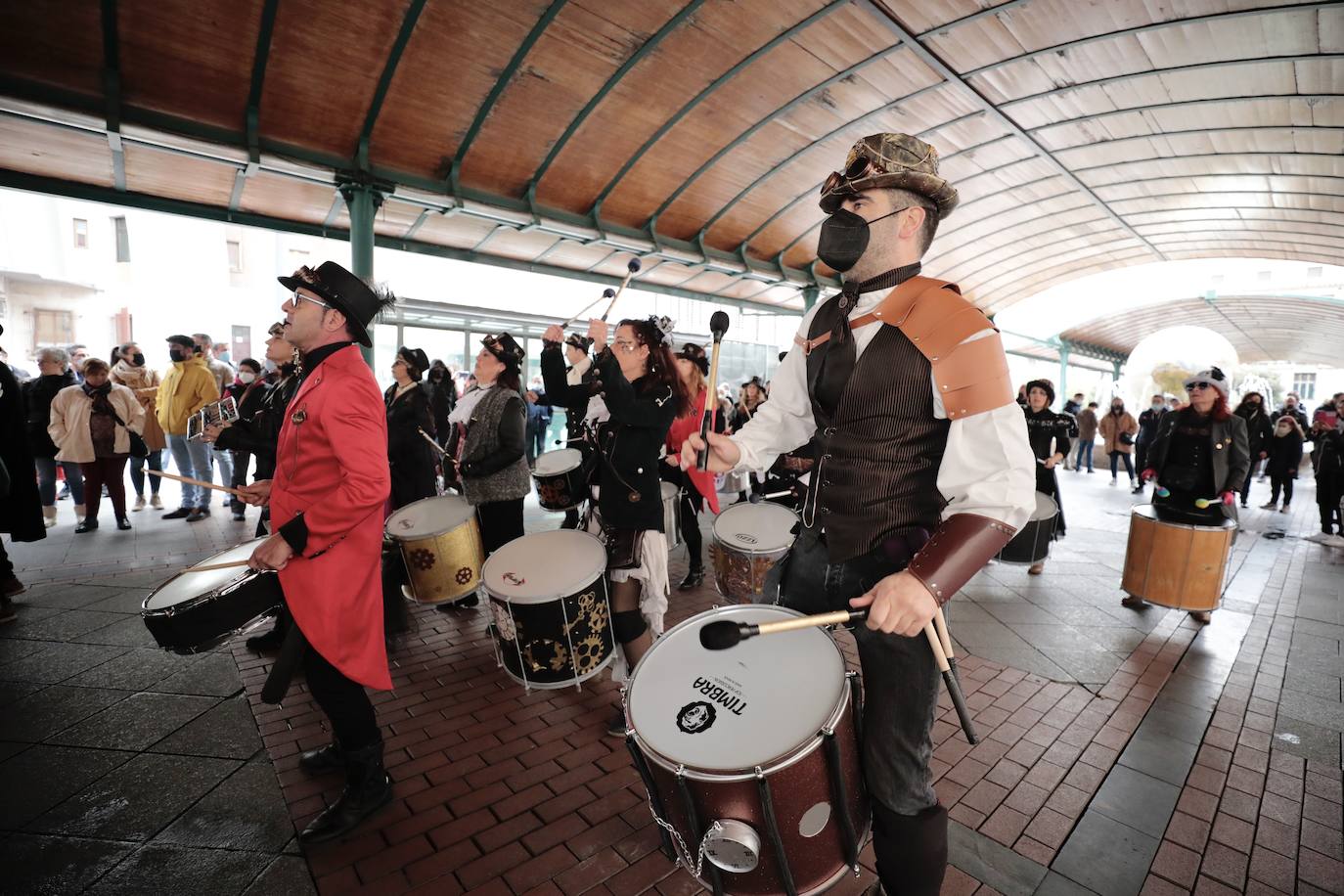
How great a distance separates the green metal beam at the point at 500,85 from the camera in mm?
6094

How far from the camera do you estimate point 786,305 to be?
14758 mm

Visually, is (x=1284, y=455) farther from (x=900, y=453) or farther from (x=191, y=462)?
(x=191, y=462)

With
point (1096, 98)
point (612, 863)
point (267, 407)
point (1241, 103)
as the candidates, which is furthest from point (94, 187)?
point (1241, 103)

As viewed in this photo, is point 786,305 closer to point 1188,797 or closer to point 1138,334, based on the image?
point 1188,797

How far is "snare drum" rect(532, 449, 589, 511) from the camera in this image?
5.02 m

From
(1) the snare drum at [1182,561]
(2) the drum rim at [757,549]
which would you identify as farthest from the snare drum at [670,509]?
(1) the snare drum at [1182,561]

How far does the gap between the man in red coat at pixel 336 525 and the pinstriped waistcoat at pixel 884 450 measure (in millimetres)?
1892

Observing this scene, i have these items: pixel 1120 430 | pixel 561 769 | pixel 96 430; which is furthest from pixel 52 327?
pixel 1120 430

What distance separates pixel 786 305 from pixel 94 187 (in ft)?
40.0

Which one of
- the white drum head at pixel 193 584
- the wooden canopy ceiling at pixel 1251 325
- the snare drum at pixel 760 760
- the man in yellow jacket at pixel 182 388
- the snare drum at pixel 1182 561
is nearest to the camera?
the snare drum at pixel 760 760

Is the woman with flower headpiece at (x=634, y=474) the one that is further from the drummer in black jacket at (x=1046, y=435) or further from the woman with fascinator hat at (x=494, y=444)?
the drummer in black jacket at (x=1046, y=435)

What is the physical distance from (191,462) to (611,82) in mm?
7351

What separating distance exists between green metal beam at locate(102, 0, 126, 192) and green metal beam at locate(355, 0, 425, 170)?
6.47 feet

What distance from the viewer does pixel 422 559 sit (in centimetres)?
436
